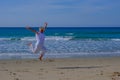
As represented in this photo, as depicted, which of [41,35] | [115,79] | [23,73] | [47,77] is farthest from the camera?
[41,35]

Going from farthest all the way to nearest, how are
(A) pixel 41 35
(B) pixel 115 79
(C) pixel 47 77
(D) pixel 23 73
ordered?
(A) pixel 41 35
(D) pixel 23 73
(C) pixel 47 77
(B) pixel 115 79

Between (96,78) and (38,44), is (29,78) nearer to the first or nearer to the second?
(96,78)

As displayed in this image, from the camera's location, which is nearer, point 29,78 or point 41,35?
point 29,78

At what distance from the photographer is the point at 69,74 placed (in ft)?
32.6

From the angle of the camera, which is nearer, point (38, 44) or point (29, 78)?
point (29, 78)

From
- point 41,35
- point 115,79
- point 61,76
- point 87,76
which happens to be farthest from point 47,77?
point 41,35

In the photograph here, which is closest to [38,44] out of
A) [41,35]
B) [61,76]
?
[41,35]

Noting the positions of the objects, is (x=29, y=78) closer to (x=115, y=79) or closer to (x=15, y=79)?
(x=15, y=79)

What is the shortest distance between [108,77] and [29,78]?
217 cm

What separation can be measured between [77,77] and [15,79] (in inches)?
66.9

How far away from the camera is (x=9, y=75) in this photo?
9914mm

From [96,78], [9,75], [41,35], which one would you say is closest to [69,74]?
[96,78]

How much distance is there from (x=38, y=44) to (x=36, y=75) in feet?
12.7

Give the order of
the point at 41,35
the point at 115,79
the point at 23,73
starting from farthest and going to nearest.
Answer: the point at 41,35 → the point at 23,73 → the point at 115,79
